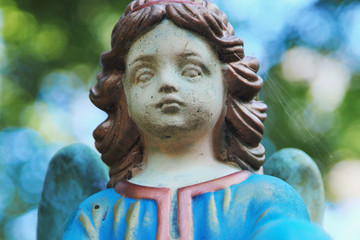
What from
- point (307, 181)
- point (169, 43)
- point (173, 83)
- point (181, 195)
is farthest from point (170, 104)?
point (307, 181)

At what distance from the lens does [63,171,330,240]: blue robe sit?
3104mm

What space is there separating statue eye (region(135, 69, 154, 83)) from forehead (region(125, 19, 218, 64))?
8 cm

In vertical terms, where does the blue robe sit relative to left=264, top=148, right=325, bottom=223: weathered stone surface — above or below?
above

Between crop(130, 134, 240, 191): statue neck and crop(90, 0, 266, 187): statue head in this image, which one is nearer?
crop(130, 134, 240, 191): statue neck

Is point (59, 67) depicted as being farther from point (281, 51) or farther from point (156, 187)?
point (156, 187)

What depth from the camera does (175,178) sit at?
11.0 ft

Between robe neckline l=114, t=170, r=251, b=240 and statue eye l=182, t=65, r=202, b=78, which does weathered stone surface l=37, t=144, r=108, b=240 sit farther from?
statue eye l=182, t=65, r=202, b=78

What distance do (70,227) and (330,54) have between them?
3.14m

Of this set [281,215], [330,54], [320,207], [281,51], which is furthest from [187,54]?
[330,54]

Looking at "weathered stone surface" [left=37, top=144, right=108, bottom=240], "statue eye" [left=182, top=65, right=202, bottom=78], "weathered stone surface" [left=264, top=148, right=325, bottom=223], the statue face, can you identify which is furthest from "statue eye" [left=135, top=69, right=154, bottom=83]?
"weathered stone surface" [left=264, top=148, right=325, bottom=223]

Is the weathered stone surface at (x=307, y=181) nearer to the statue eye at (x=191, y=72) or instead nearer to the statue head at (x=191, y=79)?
the statue head at (x=191, y=79)

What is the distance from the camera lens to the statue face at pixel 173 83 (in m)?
3.36

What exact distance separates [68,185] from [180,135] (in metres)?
1.02

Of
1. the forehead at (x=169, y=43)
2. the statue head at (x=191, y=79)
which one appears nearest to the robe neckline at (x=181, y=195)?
the statue head at (x=191, y=79)
